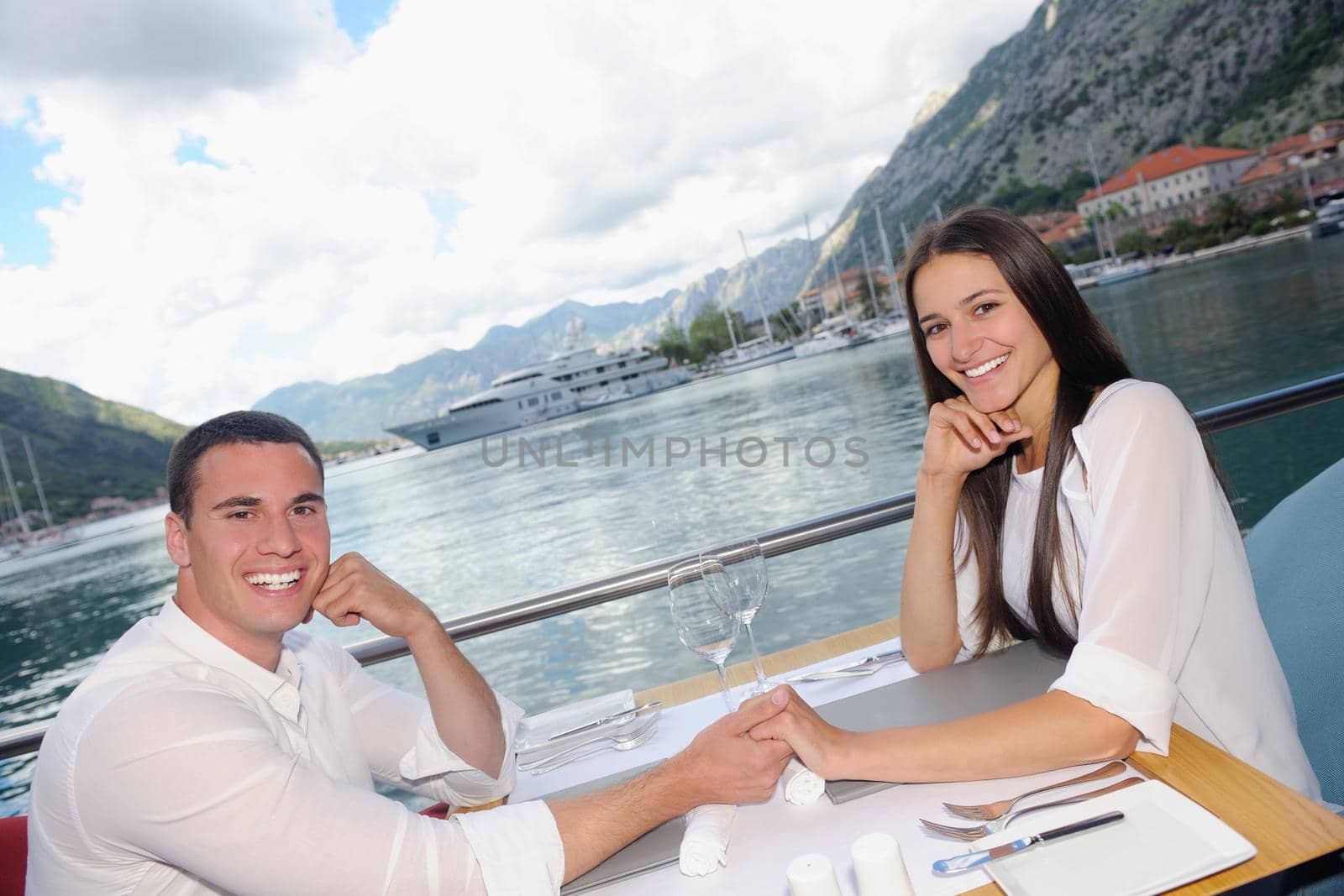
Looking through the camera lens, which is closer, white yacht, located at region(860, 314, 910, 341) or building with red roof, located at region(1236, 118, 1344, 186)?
Result: building with red roof, located at region(1236, 118, 1344, 186)

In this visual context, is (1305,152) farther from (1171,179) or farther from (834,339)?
(834,339)

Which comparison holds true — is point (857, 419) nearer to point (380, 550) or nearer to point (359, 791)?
point (380, 550)

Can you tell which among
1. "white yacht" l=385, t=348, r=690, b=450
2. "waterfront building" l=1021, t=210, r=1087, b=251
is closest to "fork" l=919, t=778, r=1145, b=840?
"white yacht" l=385, t=348, r=690, b=450

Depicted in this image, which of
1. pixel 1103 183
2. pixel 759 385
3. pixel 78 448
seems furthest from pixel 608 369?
pixel 78 448

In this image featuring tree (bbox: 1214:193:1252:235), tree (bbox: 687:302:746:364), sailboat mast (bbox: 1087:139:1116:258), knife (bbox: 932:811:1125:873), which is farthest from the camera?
tree (bbox: 687:302:746:364)

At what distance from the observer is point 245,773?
3.06ft

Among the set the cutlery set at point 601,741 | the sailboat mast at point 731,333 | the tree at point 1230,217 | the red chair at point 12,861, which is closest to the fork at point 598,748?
the cutlery set at point 601,741

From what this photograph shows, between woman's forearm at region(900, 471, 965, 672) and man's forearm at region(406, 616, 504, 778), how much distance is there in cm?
69

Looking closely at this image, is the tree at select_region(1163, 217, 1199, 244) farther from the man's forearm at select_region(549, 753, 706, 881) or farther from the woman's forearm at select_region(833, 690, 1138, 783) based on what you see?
the man's forearm at select_region(549, 753, 706, 881)

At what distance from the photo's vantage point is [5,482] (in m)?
63.0

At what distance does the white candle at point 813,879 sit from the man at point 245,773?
1.04ft

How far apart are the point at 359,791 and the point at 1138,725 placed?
87 centimetres

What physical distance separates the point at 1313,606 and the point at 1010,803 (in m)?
0.85

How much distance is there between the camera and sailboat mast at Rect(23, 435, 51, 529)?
61188 millimetres
